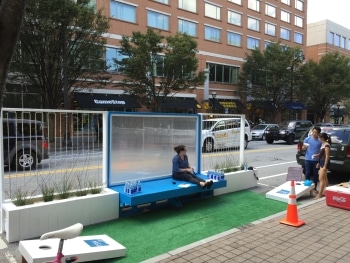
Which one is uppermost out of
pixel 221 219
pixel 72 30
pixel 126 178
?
pixel 72 30

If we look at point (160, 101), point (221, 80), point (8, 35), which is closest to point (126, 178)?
point (8, 35)

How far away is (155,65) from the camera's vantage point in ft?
81.7

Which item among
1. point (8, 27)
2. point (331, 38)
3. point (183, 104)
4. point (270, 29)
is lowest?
point (8, 27)

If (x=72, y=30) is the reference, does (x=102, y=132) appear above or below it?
below

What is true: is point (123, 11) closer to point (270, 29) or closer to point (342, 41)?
point (270, 29)

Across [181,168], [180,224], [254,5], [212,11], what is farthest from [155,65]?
[254,5]

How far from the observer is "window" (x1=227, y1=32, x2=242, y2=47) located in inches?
1580

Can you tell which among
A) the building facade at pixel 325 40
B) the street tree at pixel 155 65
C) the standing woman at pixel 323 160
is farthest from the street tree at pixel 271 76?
the standing woman at pixel 323 160

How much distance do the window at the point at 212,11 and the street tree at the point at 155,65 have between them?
13.5 m

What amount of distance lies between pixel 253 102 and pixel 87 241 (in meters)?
37.1

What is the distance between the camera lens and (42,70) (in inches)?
778

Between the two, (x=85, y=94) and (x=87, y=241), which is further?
(x=85, y=94)

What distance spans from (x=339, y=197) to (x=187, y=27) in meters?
30.8

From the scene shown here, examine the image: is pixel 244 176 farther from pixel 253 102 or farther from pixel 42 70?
pixel 253 102
